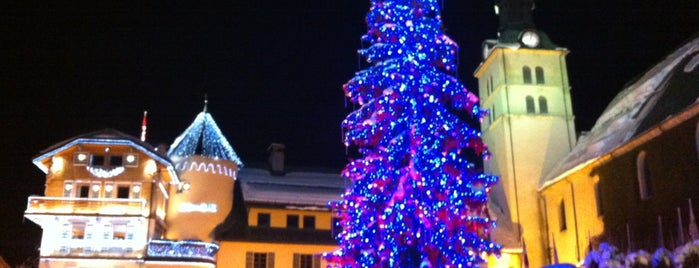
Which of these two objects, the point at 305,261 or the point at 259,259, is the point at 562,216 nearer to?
the point at 305,261

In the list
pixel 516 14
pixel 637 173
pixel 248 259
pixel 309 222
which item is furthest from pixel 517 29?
pixel 248 259

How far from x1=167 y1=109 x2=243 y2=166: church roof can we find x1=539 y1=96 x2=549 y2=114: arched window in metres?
20.0

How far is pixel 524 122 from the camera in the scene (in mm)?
47875

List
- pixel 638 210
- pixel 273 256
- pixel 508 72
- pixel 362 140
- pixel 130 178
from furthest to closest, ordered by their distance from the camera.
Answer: pixel 508 72, pixel 273 256, pixel 130 178, pixel 638 210, pixel 362 140

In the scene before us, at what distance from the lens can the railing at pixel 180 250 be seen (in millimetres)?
40781

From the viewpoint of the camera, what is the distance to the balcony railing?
40.2 meters

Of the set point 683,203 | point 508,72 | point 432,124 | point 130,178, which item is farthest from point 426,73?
point 508,72

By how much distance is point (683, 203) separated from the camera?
99.1 ft

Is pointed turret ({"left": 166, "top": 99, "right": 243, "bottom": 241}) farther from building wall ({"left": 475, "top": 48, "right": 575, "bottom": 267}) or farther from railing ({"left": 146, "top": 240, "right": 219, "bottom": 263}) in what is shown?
building wall ({"left": 475, "top": 48, "right": 575, "bottom": 267})

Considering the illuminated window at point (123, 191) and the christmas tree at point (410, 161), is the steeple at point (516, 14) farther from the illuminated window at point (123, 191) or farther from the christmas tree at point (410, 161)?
the christmas tree at point (410, 161)

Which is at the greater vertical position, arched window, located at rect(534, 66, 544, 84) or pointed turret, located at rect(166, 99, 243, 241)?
arched window, located at rect(534, 66, 544, 84)

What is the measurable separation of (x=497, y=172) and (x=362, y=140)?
→ 92.2ft

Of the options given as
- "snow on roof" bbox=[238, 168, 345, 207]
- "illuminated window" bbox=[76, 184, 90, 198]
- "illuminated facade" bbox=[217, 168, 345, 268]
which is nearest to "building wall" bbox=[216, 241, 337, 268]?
"illuminated facade" bbox=[217, 168, 345, 268]

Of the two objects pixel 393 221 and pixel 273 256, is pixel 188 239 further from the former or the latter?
pixel 393 221
